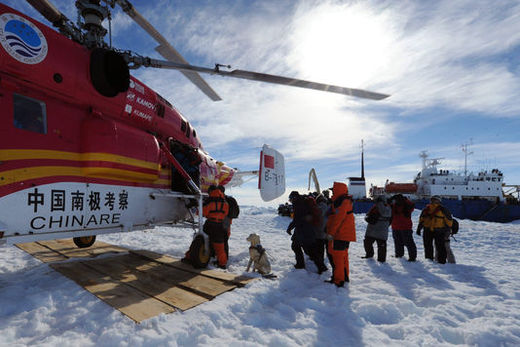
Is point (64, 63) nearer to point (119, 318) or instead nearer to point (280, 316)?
point (119, 318)

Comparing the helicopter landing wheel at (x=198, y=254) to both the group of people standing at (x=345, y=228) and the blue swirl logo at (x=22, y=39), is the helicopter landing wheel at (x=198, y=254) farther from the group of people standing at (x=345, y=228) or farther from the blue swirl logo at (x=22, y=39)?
the blue swirl logo at (x=22, y=39)

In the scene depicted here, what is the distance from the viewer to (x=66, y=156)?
3.93 metres

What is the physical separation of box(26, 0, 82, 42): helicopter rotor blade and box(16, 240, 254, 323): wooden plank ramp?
176 inches

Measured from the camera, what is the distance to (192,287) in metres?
4.20

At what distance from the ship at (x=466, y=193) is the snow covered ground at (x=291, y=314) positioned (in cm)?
2585

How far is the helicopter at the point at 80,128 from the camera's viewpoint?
11.1 feet

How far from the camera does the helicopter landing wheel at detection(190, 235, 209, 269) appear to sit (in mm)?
5316

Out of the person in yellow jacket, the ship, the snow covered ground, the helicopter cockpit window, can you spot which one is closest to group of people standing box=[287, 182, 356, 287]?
the snow covered ground

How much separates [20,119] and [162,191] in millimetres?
2837

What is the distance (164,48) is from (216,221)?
4427 millimetres

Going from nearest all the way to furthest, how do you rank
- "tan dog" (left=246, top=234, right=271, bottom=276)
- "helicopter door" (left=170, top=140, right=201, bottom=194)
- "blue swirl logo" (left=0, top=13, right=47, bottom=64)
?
"blue swirl logo" (left=0, top=13, right=47, bottom=64) → "tan dog" (left=246, top=234, right=271, bottom=276) → "helicopter door" (left=170, top=140, right=201, bottom=194)

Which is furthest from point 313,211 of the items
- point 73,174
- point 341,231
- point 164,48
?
point 164,48

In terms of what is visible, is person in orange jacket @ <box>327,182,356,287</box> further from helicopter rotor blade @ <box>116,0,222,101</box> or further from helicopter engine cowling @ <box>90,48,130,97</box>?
helicopter engine cowling @ <box>90,48,130,97</box>

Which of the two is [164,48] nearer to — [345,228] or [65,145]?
[65,145]
